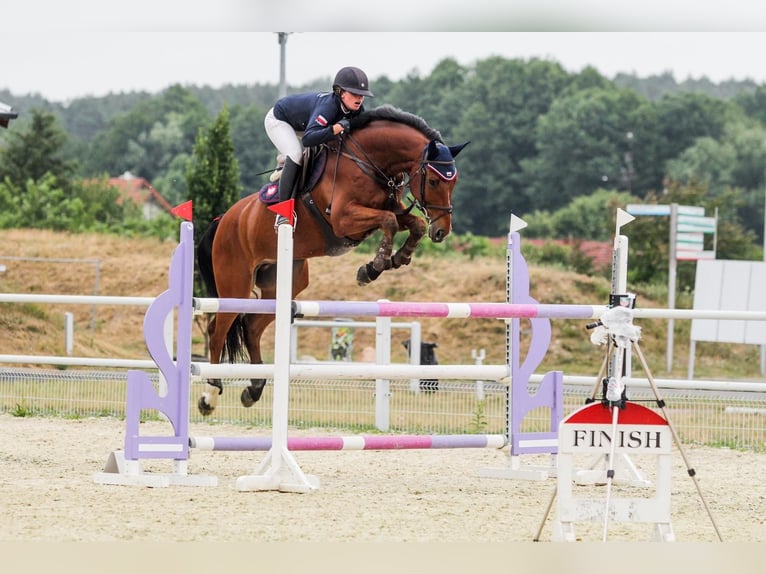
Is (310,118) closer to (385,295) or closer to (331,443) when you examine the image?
(331,443)

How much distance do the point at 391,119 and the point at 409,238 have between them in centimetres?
71

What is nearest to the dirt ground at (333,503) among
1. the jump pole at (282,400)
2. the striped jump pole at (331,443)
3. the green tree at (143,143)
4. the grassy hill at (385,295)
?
the jump pole at (282,400)

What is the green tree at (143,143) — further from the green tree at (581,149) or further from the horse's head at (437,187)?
the horse's head at (437,187)

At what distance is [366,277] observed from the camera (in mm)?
5832

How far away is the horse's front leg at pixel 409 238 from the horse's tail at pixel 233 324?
4.76 ft

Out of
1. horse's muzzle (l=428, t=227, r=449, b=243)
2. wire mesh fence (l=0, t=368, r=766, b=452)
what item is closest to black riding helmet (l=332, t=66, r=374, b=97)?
horse's muzzle (l=428, t=227, r=449, b=243)

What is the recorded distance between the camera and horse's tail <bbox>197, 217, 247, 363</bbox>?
269 inches

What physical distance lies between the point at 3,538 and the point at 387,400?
198 inches

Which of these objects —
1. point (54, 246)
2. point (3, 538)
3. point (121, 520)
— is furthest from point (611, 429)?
point (54, 246)

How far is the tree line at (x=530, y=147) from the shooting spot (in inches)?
1592

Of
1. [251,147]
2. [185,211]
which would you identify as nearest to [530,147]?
[251,147]

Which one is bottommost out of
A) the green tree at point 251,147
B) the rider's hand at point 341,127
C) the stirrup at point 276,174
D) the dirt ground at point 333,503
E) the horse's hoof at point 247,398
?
the dirt ground at point 333,503

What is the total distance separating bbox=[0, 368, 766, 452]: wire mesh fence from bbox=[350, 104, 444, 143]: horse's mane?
276cm

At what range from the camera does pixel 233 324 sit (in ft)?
22.3
